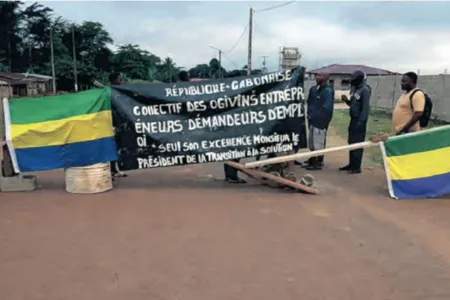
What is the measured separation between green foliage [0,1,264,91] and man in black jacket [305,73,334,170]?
4125 cm

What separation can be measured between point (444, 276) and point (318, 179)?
169 inches

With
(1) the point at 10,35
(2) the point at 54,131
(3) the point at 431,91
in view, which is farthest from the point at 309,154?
(1) the point at 10,35

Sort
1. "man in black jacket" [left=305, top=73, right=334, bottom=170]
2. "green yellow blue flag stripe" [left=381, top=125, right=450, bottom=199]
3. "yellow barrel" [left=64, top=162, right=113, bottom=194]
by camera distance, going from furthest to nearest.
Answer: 1. "man in black jacket" [left=305, top=73, right=334, bottom=170]
2. "yellow barrel" [left=64, top=162, right=113, bottom=194]
3. "green yellow blue flag stripe" [left=381, top=125, right=450, bottom=199]

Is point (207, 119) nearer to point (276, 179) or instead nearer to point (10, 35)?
point (276, 179)

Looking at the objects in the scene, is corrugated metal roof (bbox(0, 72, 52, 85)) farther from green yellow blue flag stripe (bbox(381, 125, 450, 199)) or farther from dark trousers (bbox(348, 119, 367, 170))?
green yellow blue flag stripe (bbox(381, 125, 450, 199))

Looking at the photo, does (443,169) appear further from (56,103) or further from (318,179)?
(56,103)

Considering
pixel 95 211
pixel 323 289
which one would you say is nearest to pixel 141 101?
pixel 95 211

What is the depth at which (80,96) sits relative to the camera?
733 cm

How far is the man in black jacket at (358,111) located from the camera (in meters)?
8.65

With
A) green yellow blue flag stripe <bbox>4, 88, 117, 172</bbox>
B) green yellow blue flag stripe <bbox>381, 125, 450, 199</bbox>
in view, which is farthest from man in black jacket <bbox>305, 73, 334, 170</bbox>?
green yellow blue flag stripe <bbox>4, 88, 117, 172</bbox>

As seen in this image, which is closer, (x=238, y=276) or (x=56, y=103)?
(x=238, y=276)

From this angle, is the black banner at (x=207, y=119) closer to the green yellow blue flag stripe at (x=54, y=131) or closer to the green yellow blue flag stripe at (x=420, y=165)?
the green yellow blue flag stripe at (x=54, y=131)

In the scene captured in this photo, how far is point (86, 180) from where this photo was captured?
284 inches

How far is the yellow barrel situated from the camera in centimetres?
720
